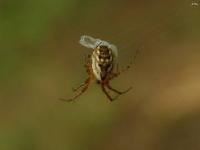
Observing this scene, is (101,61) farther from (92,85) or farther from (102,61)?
(92,85)

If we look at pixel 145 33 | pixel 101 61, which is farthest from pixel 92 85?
pixel 101 61

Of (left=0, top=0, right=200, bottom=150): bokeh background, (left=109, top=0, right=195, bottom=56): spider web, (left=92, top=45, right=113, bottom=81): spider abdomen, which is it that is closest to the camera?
(left=92, top=45, right=113, bottom=81): spider abdomen

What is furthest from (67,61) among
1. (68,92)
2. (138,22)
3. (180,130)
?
(180,130)

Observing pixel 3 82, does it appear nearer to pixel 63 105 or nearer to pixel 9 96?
pixel 9 96

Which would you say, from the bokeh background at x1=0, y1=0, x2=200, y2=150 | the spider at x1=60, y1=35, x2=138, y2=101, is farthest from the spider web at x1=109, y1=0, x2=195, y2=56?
the spider at x1=60, y1=35, x2=138, y2=101

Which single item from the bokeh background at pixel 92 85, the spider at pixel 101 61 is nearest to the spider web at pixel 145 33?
the bokeh background at pixel 92 85

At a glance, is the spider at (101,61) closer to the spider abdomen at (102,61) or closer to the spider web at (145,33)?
the spider abdomen at (102,61)

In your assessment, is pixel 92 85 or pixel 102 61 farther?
pixel 92 85

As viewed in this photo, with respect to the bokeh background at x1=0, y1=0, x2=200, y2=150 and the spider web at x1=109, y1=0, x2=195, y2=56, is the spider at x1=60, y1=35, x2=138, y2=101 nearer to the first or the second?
the spider web at x1=109, y1=0, x2=195, y2=56
